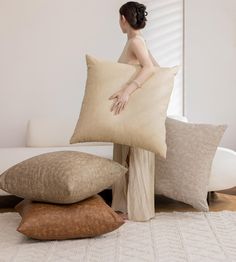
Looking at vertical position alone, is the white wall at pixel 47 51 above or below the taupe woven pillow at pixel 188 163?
above

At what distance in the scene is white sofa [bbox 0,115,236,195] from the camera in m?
2.96

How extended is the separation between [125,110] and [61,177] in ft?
1.55

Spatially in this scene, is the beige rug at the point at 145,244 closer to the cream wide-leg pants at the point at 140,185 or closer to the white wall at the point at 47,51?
the cream wide-leg pants at the point at 140,185

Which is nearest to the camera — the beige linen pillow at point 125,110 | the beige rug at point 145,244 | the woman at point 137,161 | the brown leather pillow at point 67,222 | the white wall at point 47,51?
the beige rug at point 145,244

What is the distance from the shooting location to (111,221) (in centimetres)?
235

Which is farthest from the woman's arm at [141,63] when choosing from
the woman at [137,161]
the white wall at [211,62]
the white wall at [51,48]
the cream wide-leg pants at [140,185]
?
the white wall at [211,62]

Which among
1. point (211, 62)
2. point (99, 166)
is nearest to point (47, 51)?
point (211, 62)

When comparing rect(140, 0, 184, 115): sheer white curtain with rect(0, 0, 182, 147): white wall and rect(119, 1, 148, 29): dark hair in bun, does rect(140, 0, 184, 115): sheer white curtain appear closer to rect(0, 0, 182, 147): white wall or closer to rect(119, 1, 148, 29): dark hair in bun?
rect(0, 0, 182, 147): white wall

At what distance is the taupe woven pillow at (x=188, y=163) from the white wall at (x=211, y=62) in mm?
1457

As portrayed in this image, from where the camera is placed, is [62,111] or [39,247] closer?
[39,247]

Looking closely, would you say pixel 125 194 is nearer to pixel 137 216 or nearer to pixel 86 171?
pixel 137 216

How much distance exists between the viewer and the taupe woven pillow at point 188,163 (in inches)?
109

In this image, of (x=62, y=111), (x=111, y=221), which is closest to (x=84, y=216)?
(x=111, y=221)

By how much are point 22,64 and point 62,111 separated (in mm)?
491
